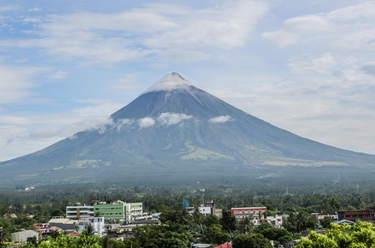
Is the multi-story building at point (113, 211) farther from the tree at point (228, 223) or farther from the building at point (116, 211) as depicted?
the tree at point (228, 223)

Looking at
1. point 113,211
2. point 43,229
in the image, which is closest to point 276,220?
point 113,211

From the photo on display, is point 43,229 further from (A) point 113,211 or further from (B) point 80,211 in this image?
(B) point 80,211

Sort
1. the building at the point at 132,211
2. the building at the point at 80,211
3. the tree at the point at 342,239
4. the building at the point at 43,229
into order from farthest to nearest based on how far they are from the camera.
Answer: the building at the point at 80,211
the building at the point at 132,211
the building at the point at 43,229
the tree at the point at 342,239

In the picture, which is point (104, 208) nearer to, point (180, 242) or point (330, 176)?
point (180, 242)

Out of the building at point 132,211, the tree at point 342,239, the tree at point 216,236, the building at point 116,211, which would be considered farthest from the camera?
the building at point 132,211

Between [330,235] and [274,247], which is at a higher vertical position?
[330,235]

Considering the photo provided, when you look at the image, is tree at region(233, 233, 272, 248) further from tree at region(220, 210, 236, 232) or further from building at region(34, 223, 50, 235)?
building at region(34, 223, 50, 235)

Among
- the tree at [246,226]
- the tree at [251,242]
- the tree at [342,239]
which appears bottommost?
the tree at [251,242]

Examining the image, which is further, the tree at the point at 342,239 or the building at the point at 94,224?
the building at the point at 94,224

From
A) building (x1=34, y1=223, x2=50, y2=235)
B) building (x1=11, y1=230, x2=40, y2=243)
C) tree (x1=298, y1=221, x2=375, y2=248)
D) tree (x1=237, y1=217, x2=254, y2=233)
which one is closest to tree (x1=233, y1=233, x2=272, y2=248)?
tree (x1=237, y1=217, x2=254, y2=233)

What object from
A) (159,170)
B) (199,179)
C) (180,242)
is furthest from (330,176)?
(180,242)

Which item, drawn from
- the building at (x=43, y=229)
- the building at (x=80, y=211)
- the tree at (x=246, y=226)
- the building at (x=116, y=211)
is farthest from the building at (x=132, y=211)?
the tree at (x=246, y=226)
